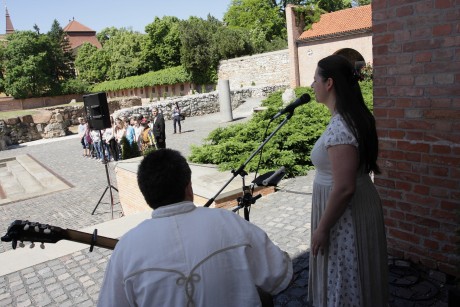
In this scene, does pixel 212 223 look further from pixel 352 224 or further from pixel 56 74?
pixel 56 74

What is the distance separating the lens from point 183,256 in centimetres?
140

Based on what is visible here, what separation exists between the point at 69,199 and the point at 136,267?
392 inches

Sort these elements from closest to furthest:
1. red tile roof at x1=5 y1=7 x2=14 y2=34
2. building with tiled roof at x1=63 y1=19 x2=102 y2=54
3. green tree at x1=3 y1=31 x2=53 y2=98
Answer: green tree at x1=3 y1=31 x2=53 y2=98 < building with tiled roof at x1=63 y1=19 x2=102 y2=54 < red tile roof at x1=5 y1=7 x2=14 y2=34

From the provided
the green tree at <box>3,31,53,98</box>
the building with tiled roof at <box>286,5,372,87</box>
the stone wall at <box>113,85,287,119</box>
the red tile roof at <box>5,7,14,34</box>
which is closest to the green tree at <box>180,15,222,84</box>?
the stone wall at <box>113,85,287,119</box>

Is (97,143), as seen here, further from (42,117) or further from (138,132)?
(42,117)

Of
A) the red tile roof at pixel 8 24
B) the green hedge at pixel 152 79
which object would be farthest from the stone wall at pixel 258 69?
the red tile roof at pixel 8 24

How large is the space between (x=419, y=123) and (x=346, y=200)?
1469mm

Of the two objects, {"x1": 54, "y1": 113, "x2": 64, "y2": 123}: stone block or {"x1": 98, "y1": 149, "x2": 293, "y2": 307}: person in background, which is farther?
{"x1": 54, "y1": 113, "x2": 64, "y2": 123}: stone block

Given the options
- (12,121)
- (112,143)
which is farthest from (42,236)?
(12,121)

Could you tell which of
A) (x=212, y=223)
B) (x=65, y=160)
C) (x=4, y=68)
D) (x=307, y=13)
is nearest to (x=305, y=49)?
(x=307, y=13)

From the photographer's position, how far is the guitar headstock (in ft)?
5.92

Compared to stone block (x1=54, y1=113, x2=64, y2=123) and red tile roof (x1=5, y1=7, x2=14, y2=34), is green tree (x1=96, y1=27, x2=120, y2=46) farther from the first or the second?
stone block (x1=54, y1=113, x2=64, y2=123)

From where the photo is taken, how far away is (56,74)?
192 feet

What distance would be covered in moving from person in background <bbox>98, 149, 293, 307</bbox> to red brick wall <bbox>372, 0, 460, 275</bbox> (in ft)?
6.91
